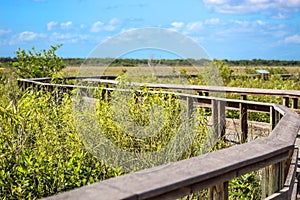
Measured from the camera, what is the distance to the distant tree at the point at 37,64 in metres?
17.0

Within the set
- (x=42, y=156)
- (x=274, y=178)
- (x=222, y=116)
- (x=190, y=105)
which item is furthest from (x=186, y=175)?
(x=222, y=116)

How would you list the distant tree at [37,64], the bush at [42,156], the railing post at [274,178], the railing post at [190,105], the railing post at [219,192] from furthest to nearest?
the distant tree at [37,64] → the railing post at [190,105] → the bush at [42,156] → the railing post at [274,178] → the railing post at [219,192]

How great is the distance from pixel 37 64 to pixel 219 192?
51.7 ft

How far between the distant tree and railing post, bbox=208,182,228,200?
15302 millimetres

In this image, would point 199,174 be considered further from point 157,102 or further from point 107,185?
point 157,102

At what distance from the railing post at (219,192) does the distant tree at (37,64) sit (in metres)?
15.3

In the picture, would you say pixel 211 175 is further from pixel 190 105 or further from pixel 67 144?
pixel 190 105

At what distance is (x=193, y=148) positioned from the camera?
5.26 meters

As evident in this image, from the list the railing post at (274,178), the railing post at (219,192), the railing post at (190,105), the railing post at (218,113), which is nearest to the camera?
the railing post at (219,192)

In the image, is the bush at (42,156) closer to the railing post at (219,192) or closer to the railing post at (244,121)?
the railing post at (219,192)

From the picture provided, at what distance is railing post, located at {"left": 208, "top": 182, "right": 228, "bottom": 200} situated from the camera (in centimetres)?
225

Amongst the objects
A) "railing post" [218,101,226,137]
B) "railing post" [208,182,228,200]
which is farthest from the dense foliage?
"railing post" [208,182,228,200]

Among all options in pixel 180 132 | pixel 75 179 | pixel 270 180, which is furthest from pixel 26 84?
pixel 270 180

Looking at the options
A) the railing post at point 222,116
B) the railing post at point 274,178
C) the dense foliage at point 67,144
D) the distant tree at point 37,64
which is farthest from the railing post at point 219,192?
the distant tree at point 37,64
